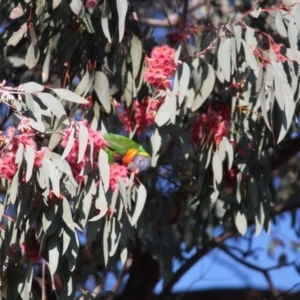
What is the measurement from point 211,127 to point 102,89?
0.40 meters

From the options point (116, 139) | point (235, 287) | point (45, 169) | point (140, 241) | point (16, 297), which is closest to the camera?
point (45, 169)

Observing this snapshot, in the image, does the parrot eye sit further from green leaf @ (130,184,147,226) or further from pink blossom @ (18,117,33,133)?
pink blossom @ (18,117,33,133)

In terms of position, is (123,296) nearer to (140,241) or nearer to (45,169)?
(140,241)

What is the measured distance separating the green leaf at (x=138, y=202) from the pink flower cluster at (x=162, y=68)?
1.14ft

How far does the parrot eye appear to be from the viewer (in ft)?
9.35

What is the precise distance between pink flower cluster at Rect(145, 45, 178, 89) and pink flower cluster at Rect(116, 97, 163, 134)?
0.25 feet

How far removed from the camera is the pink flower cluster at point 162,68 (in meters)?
2.79

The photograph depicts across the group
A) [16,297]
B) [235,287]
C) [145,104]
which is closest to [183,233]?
[235,287]

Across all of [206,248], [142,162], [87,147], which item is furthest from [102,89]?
[206,248]

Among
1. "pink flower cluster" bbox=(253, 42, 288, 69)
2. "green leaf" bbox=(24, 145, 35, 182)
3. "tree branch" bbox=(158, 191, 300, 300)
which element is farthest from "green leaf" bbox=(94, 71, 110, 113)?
"tree branch" bbox=(158, 191, 300, 300)

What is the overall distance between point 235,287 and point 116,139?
187 centimetres

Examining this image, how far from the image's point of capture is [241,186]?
10.2ft

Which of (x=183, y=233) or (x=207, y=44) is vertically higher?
(x=207, y=44)

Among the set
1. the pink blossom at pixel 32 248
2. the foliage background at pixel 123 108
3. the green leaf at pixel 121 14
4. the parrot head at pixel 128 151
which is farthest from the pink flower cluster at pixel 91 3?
the pink blossom at pixel 32 248
